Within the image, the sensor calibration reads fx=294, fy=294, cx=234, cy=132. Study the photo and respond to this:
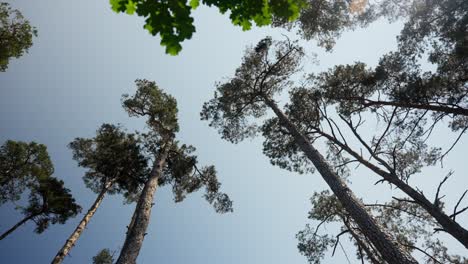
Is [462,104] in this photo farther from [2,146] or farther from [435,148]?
[2,146]

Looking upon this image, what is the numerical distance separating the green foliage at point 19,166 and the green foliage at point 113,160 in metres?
1.61

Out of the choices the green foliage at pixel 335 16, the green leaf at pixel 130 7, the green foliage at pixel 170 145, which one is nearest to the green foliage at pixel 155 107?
the green foliage at pixel 170 145

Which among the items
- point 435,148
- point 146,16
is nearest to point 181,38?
point 146,16

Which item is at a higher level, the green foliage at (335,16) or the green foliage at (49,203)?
the green foliage at (335,16)

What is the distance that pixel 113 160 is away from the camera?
15.1 meters

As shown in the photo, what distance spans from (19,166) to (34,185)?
4.08ft

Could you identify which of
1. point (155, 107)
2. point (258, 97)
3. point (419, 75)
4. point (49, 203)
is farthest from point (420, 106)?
point (49, 203)

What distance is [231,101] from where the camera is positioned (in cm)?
1425

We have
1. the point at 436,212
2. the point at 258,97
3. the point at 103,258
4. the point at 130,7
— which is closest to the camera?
the point at 130,7

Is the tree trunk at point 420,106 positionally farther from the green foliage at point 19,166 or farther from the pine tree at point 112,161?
the green foliage at point 19,166

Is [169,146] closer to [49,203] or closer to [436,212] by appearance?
[49,203]

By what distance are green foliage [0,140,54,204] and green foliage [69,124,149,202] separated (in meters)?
1.61

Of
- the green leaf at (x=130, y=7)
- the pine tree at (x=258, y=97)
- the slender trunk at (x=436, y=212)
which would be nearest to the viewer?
the green leaf at (x=130, y=7)

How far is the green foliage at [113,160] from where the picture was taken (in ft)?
49.8
